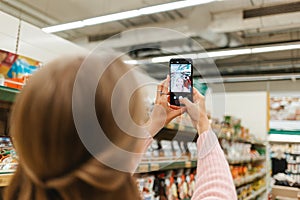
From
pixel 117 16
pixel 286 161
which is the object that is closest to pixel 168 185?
pixel 117 16

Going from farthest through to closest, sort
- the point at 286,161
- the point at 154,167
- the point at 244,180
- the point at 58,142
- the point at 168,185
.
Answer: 1. the point at 286,161
2. the point at 244,180
3. the point at 168,185
4. the point at 154,167
5. the point at 58,142

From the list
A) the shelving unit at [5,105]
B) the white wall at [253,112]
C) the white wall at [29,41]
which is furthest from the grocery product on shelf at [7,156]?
the white wall at [253,112]

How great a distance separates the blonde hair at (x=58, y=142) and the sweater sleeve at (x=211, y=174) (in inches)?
12.8

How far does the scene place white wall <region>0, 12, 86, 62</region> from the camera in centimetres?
198

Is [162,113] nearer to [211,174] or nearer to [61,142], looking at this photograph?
[211,174]

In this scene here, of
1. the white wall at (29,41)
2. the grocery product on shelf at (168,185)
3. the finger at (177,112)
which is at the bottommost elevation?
the grocery product on shelf at (168,185)

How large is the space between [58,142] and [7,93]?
4.24ft

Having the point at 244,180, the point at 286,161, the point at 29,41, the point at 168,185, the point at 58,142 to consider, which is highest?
the point at 29,41

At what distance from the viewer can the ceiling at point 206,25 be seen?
4.95 metres

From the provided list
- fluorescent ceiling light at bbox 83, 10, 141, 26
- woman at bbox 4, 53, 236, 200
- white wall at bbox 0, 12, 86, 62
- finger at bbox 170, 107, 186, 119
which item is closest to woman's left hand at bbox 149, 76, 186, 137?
finger at bbox 170, 107, 186, 119

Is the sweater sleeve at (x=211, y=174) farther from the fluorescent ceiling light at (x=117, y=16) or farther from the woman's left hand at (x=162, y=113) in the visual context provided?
the fluorescent ceiling light at (x=117, y=16)

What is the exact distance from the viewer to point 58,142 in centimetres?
45

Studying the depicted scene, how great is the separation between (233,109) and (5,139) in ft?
16.5

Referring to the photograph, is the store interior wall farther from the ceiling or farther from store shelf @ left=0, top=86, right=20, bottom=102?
store shelf @ left=0, top=86, right=20, bottom=102
